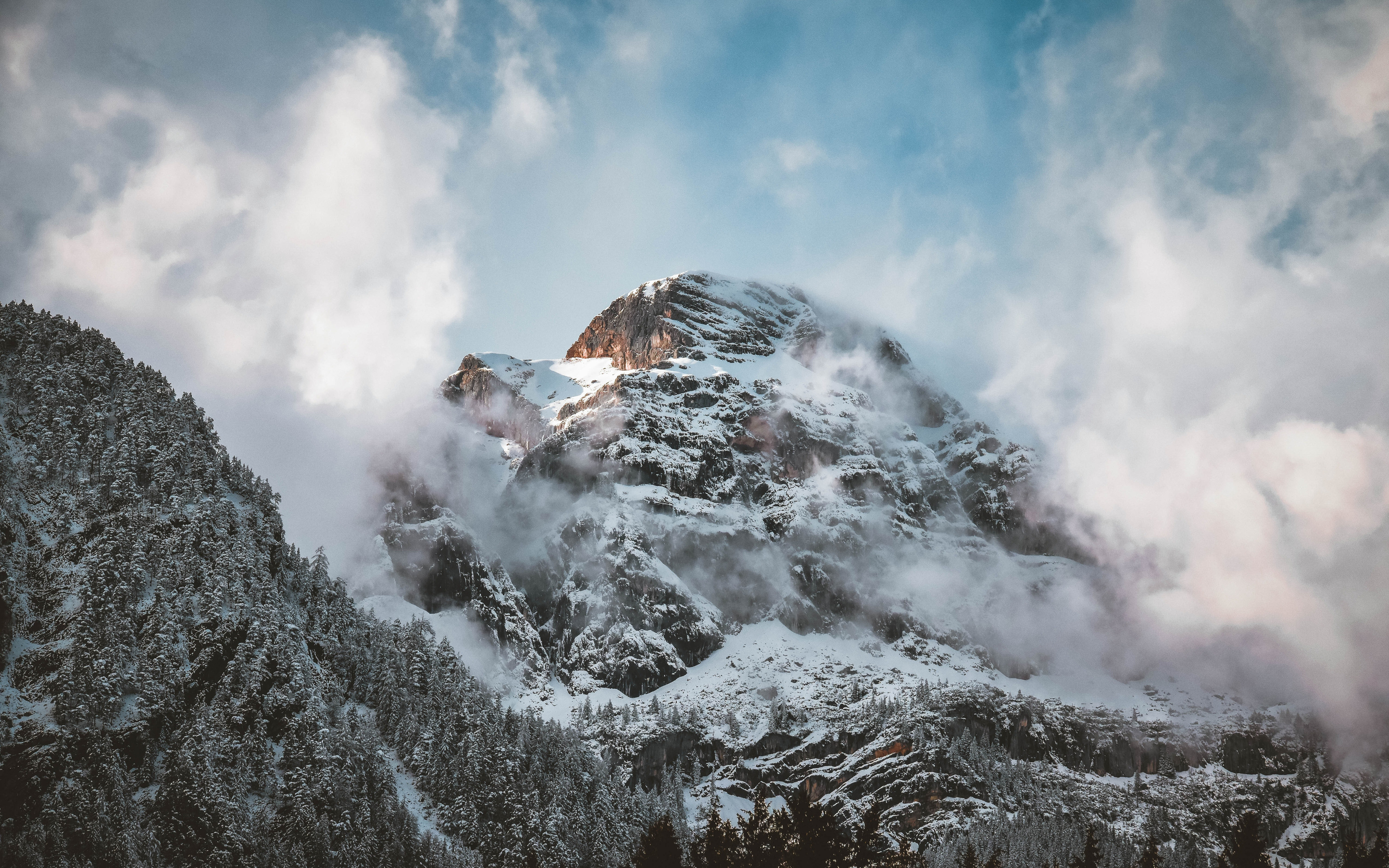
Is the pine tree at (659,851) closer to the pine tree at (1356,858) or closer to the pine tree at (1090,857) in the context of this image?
the pine tree at (1090,857)

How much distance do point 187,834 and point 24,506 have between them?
43541 mm

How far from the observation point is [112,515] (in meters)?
115

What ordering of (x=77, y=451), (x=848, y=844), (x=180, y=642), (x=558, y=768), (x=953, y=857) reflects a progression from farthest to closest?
(x=953, y=857) < (x=558, y=768) < (x=77, y=451) < (x=180, y=642) < (x=848, y=844)

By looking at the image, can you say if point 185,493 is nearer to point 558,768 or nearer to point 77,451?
point 77,451

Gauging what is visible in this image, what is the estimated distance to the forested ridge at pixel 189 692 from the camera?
317ft

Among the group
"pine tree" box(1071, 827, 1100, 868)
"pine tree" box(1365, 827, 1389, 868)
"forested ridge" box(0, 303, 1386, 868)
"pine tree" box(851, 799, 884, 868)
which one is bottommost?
"pine tree" box(851, 799, 884, 868)

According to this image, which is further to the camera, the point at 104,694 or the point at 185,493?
the point at 185,493

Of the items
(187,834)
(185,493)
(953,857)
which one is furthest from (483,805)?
(953,857)

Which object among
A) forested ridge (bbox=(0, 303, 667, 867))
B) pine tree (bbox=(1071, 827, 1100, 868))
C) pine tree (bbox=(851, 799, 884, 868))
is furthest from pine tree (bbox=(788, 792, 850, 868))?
forested ridge (bbox=(0, 303, 667, 867))

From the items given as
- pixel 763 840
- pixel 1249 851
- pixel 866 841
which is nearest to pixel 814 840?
pixel 866 841

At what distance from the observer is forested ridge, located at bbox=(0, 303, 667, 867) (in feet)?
→ 317

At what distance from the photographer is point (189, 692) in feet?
357

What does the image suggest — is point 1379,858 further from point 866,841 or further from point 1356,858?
point 866,841

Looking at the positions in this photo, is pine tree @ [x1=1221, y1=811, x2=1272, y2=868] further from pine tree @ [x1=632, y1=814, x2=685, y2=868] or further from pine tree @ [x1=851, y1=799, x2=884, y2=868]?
pine tree @ [x1=632, y1=814, x2=685, y2=868]
